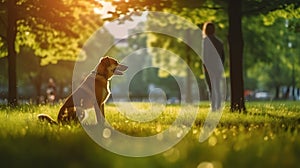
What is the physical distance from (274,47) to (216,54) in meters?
25.2

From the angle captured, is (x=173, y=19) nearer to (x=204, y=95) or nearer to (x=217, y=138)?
(x=204, y=95)

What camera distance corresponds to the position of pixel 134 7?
15.1 metres

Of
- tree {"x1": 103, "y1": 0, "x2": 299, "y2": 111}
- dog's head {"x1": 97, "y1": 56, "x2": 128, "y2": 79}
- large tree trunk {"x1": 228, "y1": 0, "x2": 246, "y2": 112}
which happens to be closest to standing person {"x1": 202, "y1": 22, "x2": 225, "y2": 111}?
tree {"x1": 103, "y1": 0, "x2": 299, "y2": 111}

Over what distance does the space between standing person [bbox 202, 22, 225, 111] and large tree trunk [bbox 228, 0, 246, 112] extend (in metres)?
1.01

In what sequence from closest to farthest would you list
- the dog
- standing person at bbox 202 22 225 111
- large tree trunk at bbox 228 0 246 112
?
the dog → standing person at bbox 202 22 225 111 → large tree trunk at bbox 228 0 246 112

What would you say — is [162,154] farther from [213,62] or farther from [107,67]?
[213,62]

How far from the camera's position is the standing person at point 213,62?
14.8 metres

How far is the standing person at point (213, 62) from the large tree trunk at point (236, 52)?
1010mm

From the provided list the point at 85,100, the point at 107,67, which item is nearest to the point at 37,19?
the point at 107,67

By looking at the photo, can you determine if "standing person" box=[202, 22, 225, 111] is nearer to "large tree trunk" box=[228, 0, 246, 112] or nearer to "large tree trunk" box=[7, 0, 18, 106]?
"large tree trunk" box=[228, 0, 246, 112]

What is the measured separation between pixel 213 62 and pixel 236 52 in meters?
1.64

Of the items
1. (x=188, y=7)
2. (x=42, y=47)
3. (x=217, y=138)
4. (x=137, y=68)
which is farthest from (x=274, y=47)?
(x=137, y=68)

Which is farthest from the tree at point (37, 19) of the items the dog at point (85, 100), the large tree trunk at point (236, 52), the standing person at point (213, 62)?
the dog at point (85, 100)

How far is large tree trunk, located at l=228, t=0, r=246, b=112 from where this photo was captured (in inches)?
627
